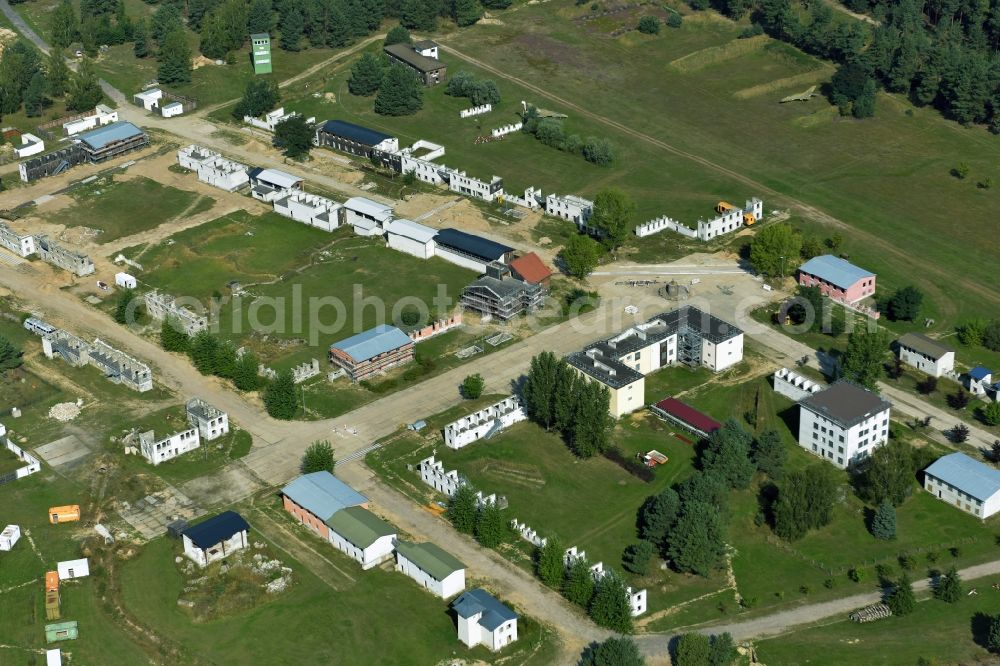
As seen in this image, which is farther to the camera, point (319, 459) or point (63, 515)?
point (319, 459)

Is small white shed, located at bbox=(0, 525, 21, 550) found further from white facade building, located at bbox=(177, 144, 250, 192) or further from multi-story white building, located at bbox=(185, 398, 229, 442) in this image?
white facade building, located at bbox=(177, 144, 250, 192)

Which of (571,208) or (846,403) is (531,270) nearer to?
(571,208)

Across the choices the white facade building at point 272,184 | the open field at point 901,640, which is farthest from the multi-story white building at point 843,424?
Answer: the white facade building at point 272,184

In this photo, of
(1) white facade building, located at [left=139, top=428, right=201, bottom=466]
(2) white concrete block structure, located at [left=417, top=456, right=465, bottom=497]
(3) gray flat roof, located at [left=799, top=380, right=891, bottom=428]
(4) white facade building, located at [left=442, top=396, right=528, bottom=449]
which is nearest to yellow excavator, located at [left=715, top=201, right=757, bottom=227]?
(3) gray flat roof, located at [left=799, top=380, right=891, bottom=428]

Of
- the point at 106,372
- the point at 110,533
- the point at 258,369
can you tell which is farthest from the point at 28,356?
the point at 110,533

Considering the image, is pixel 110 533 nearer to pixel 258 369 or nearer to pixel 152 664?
pixel 152 664

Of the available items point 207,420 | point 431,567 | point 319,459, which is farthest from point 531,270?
point 431,567
